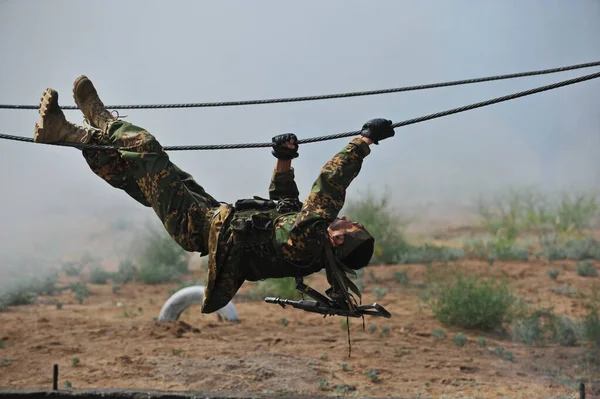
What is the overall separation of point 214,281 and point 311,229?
85cm

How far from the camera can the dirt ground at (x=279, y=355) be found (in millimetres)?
9352

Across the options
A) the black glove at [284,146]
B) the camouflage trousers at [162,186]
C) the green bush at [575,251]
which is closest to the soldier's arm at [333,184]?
the black glove at [284,146]

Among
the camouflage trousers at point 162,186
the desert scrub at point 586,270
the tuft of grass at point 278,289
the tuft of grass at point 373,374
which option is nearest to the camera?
the camouflage trousers at point 162,186

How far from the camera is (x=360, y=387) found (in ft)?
30.7

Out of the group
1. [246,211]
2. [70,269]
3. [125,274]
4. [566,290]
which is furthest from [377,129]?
[70,269]

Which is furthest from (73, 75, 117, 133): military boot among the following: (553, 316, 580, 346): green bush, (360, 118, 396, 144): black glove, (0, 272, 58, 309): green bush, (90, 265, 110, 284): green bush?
(90, 265, 110, 284): green bush

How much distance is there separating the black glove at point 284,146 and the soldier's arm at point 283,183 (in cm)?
16

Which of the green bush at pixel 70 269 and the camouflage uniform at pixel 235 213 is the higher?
the green bush at pixel 70 269

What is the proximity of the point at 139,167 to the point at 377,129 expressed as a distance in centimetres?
162

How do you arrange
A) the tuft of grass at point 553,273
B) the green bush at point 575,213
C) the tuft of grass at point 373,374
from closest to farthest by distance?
the tuft of grass at point 373,374
the tuft of grass at point 553,273
the green bush at point 575,213

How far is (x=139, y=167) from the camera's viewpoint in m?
5.40

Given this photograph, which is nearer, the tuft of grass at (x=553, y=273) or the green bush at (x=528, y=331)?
the green bush at (x=528, y=331)

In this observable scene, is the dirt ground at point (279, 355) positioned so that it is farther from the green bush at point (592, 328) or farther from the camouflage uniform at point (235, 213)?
the camouflage uniform at point (235, 213)

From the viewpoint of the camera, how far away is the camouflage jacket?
5000 millimetres
